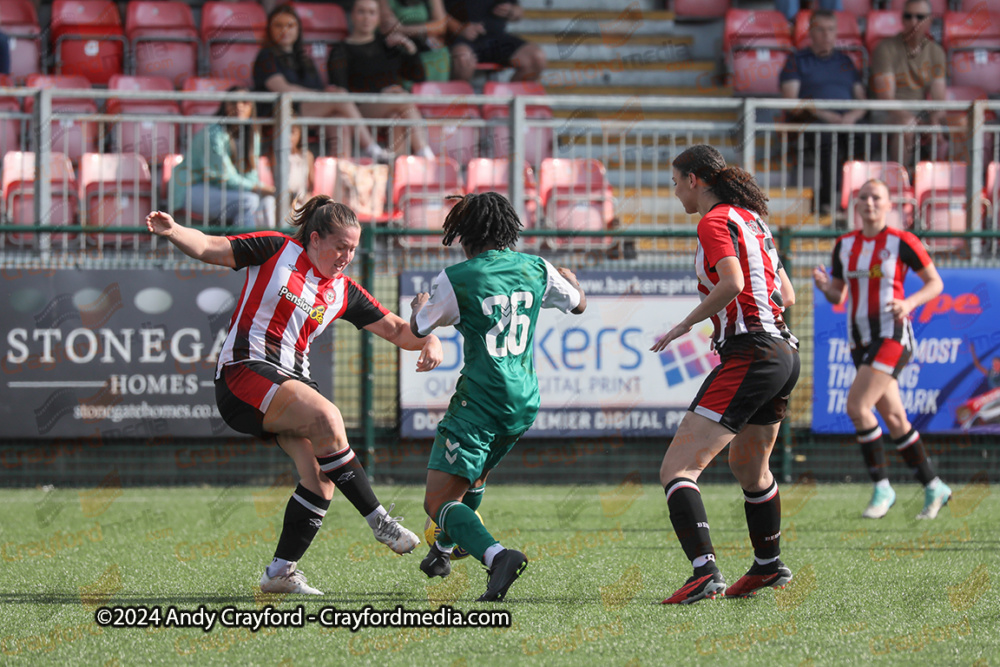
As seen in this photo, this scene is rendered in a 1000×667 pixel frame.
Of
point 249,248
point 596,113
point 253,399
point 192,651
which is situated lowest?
point 192,651

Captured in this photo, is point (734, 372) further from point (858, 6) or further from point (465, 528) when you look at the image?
point (858, 6)

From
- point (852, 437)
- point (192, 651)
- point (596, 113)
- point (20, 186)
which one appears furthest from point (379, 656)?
point (596, 113)

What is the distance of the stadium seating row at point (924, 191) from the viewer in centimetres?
1045

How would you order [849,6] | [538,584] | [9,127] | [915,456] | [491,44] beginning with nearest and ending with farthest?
1. [538,584]
2. [915,456]
3. [9,127]
4. [491,44]
5. [849,6]

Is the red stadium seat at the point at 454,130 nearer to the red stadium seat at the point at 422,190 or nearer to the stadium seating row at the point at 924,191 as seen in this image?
the red stadium seat at the point at 422,190

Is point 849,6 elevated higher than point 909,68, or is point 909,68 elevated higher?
point 849,6

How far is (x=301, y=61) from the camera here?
11789 mm

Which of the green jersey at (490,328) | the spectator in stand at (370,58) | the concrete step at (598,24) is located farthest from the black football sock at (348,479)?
Result: the concrete step at (598,24)

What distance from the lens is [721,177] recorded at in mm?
5070

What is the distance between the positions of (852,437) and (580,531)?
3.47m

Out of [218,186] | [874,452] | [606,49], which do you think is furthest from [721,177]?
[606,49]

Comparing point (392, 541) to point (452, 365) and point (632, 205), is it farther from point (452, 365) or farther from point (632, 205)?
point (632, 205)

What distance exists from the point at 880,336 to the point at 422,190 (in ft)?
13.8

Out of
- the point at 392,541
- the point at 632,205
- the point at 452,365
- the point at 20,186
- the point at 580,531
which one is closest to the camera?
the point at 392,541
